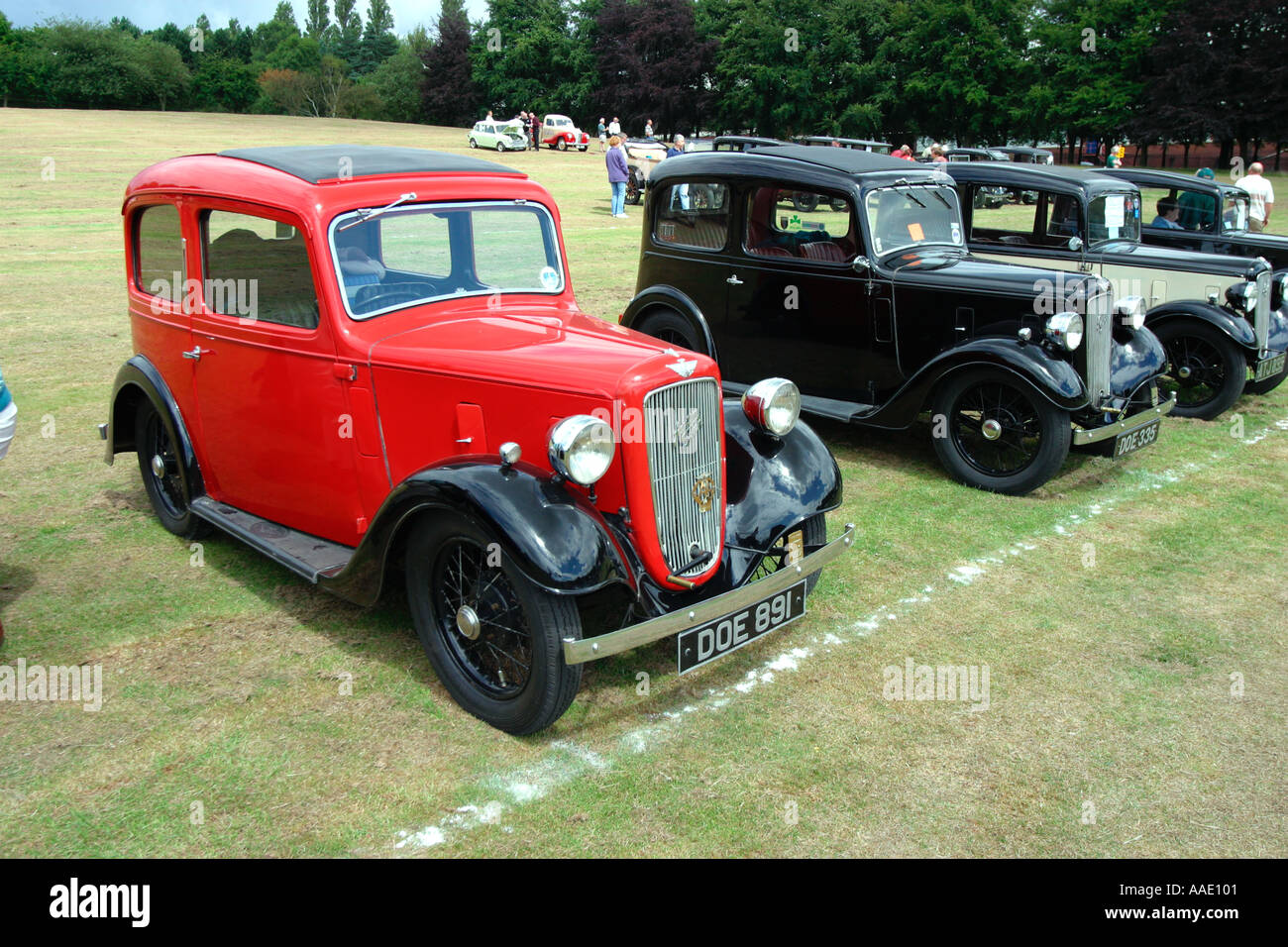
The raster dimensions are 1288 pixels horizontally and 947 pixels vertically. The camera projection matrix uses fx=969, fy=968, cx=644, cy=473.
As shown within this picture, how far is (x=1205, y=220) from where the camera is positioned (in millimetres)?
11016

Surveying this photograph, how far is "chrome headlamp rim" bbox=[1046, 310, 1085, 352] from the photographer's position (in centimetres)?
615

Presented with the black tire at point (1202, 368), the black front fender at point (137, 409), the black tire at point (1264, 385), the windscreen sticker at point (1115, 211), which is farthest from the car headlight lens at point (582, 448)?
the black tire at point (1264, 385)

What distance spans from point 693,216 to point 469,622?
5.04 meters

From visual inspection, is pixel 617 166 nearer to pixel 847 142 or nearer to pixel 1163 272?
pixel 847 142

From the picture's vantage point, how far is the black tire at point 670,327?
7816 millimetres

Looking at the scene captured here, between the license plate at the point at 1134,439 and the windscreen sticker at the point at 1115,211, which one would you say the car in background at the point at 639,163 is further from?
the license plate at the point at 1134,439

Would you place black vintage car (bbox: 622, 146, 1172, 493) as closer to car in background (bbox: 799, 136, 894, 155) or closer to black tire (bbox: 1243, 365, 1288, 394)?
black tire (bbox: 1243, 365, 1288, 394)

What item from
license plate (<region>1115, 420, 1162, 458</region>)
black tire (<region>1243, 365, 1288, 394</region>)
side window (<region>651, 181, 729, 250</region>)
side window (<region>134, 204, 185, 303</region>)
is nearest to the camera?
side window (<region>134, 204, 185, 303</region>)

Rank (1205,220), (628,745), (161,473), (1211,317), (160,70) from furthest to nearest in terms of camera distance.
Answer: (160,70) < (1205,220) < (1211,317) < (161,473) < (628,745)

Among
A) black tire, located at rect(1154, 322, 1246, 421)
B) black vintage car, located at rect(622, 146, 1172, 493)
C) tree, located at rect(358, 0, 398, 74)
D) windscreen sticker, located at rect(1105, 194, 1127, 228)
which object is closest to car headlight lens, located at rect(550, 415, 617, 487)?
black vintage car, located at rect(622, 146, 1172, 493)

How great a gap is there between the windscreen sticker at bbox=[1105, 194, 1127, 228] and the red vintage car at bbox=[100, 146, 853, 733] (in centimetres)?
591

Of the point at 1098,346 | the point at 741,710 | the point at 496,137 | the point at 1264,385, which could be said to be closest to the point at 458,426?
the point at 741,710

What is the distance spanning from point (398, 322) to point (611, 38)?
207 feet

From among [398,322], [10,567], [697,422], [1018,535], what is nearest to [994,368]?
[1018,535]
